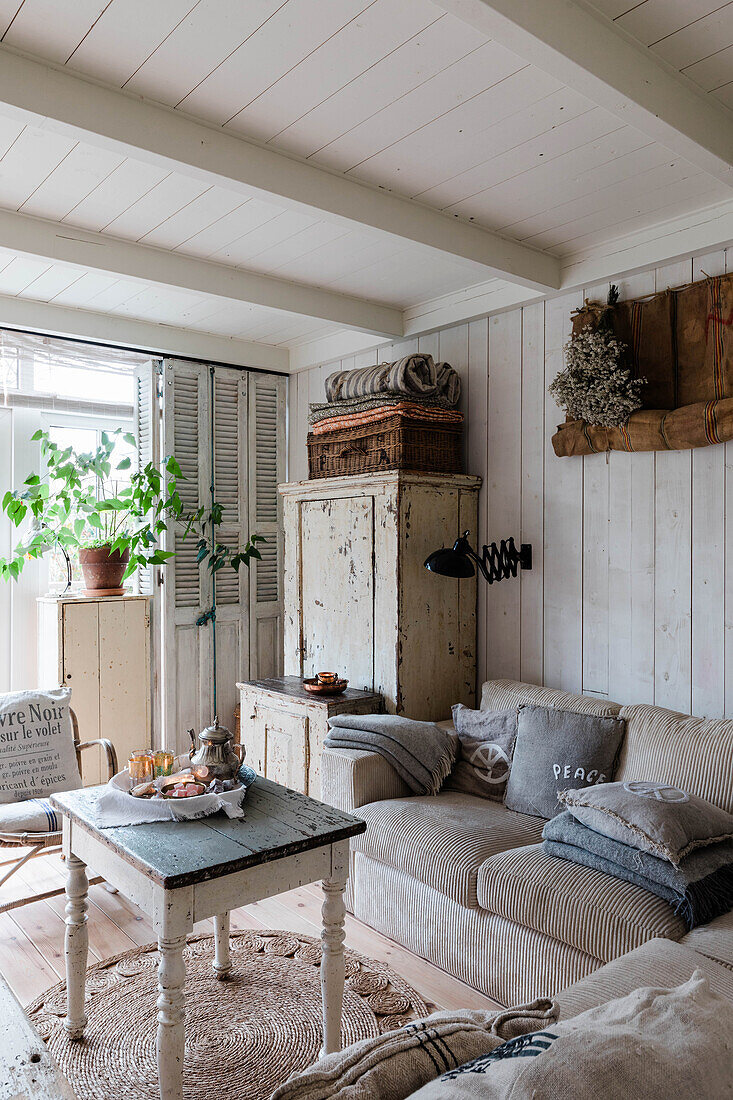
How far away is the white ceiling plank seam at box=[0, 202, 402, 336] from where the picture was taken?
278 centimetres

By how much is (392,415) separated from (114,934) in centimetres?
229

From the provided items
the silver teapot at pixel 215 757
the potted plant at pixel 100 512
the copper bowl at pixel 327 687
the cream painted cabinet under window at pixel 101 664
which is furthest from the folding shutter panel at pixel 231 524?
the silver teapot at pixel 215 757

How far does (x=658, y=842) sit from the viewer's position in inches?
78.7

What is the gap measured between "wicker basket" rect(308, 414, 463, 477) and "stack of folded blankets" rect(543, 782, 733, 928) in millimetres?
1643

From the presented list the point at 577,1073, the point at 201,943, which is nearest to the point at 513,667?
the point at 201,943

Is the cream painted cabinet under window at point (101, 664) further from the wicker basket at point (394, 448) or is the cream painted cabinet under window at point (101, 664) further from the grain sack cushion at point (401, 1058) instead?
the grain sack cushion at point (401, 1058)

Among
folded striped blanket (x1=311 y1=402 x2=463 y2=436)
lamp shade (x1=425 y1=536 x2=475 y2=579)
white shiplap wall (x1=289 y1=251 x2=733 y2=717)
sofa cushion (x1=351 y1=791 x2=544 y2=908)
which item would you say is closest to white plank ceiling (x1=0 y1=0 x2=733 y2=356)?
white shiplap wall (x1=289 y1=251 x2=733 y2=717)

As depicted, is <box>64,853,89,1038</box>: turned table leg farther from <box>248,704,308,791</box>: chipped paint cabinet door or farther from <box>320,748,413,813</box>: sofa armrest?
<box>248,704,308,791</box>: chipped paint cabinet door

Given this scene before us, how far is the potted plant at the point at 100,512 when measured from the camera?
3926mm

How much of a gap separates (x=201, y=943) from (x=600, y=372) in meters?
2.51

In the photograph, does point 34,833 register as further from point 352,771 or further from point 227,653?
point 227,653

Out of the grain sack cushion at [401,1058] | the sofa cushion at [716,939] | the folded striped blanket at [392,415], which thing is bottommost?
the sofa cushion at [716,939]

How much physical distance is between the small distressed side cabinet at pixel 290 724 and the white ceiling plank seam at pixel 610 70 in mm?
2359

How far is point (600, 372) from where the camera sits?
2.88 metres
